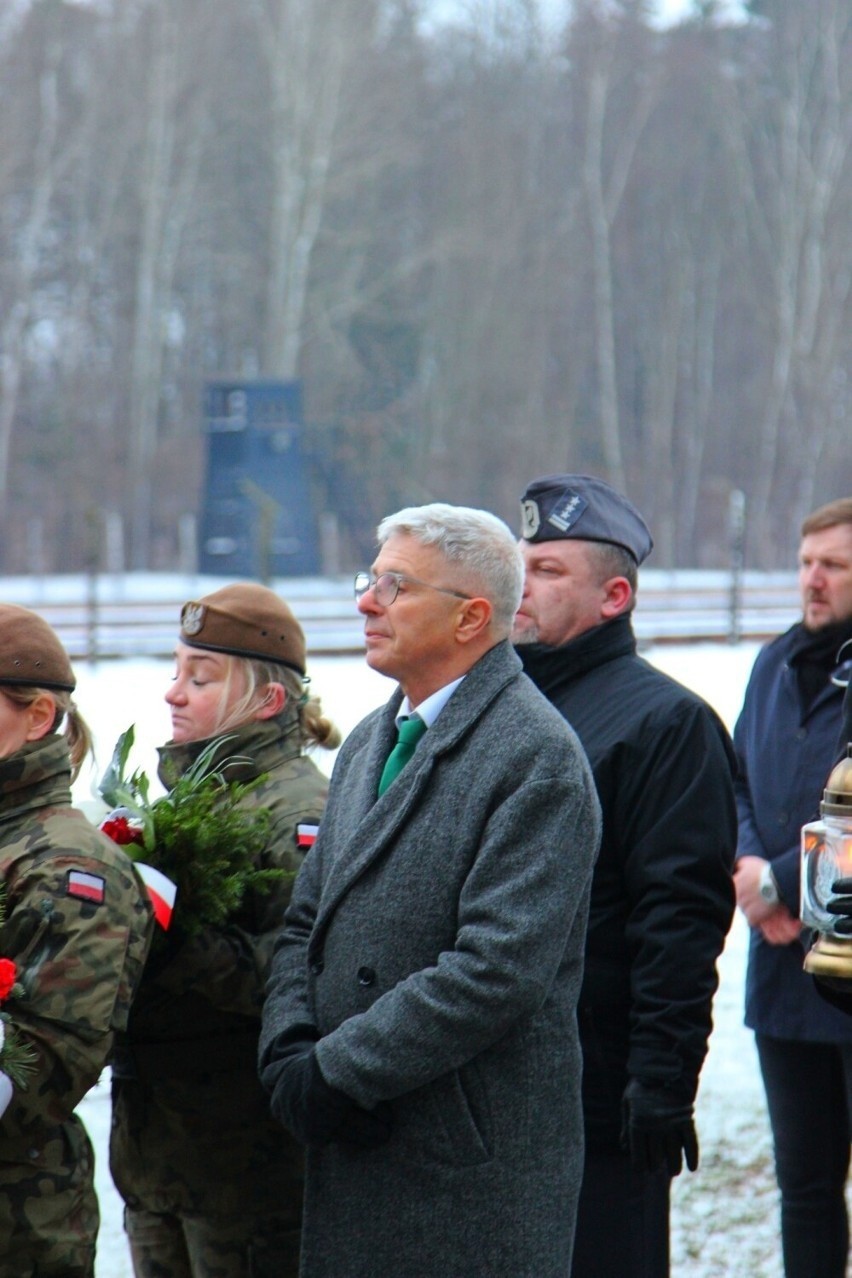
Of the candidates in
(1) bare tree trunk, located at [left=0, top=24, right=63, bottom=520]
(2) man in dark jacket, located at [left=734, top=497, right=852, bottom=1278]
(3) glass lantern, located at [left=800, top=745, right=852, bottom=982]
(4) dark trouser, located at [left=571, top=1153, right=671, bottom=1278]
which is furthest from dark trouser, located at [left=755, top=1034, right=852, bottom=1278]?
(1) bare tree trunk, located at [left=0, top=24, right=63, bottom=520]

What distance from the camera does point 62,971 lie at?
2564mm

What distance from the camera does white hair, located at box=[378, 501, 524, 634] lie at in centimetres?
273

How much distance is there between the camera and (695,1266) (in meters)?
4.33

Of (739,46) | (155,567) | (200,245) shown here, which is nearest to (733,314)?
(739,46)

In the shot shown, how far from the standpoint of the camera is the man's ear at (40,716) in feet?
9.24

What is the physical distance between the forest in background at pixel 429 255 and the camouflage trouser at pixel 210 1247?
26180 mm

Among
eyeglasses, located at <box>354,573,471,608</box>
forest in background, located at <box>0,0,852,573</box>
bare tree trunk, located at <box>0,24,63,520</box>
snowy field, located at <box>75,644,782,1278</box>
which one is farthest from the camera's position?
forest in background, located at <box>0,0,852,573</box>

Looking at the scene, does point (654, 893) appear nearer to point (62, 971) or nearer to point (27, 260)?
point (62, 971)

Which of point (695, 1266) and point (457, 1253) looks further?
point (695, 1266)

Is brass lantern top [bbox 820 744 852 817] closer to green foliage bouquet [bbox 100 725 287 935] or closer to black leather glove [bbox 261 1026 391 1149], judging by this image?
black leather glove [bbox 261 1026 391 1149]

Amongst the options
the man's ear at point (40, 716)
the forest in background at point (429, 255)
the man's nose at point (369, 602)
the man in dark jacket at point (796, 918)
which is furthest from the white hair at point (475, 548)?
the forest in background at point (429, 255)

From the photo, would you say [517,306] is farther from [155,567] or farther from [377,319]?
[155,567]

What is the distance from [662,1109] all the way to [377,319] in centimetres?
3380

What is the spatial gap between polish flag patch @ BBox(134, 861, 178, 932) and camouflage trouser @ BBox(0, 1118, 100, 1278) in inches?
14.7
